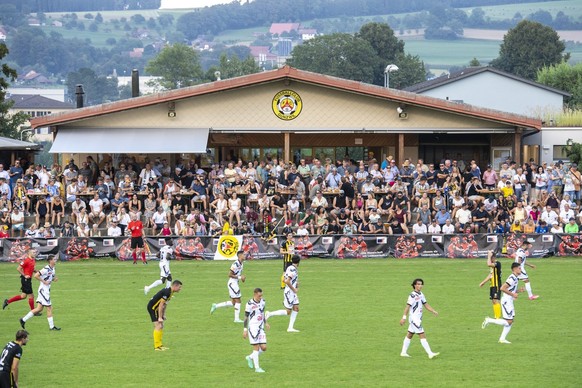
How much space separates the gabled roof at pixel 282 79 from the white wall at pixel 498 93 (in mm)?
28815

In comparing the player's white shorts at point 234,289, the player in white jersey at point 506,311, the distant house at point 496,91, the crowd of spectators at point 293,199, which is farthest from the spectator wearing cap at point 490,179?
the distant house at point 496,91

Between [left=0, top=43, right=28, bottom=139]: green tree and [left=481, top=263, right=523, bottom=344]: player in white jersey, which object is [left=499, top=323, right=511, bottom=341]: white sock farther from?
[left=0, top=43, right=28, bottom=139]: green tree

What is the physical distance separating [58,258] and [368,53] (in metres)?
104

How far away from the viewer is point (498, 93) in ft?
256

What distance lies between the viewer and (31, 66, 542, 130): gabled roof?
47062mm

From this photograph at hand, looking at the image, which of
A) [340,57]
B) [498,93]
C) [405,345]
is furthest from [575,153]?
[340,57]

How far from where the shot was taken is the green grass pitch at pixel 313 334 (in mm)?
22281

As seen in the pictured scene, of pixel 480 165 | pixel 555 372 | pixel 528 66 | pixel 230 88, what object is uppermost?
pixel 528 66

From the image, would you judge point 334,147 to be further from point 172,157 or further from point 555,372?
point 555,372

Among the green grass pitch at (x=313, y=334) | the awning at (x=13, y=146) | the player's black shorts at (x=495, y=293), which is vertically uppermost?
the awning at (x=13, y=146)

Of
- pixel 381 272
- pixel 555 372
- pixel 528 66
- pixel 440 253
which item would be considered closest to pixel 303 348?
pixel 555 372

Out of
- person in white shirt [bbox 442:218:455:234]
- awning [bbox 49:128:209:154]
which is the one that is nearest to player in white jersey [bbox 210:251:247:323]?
person in white shirt [bbox 442:218:455:234]

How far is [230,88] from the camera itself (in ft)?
156

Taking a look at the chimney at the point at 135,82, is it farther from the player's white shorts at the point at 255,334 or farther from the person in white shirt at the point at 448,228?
the player's white shorts at the point at 255,334
